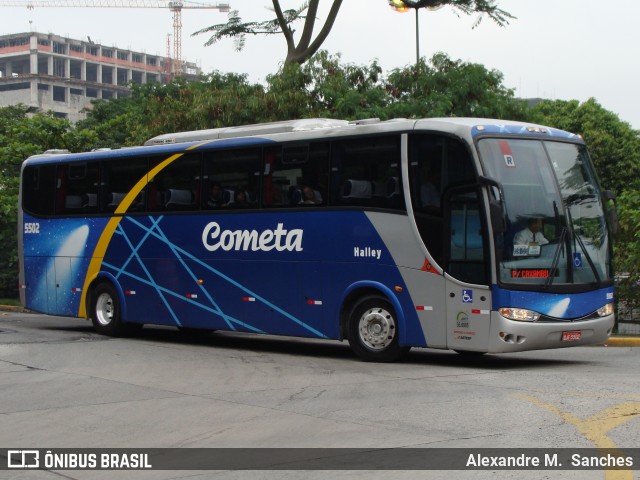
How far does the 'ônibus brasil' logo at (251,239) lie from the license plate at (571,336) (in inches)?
178

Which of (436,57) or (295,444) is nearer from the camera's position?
(295,444)

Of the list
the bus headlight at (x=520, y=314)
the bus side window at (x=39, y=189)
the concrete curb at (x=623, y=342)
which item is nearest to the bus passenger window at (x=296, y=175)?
the bus headlight at (x=520, y=314)

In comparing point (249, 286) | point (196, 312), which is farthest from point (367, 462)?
point (196, 312)

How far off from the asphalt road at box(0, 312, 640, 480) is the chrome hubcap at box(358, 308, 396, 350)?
39 cm

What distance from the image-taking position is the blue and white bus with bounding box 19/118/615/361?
14328mm

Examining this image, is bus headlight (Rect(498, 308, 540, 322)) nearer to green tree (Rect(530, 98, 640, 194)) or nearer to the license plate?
the license plate

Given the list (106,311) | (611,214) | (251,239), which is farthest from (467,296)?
(106,311)

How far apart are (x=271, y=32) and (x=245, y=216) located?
1457 centimetres

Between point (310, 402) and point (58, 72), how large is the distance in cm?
18227

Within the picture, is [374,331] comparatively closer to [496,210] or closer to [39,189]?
[496,210]

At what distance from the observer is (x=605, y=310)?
15.1 metres

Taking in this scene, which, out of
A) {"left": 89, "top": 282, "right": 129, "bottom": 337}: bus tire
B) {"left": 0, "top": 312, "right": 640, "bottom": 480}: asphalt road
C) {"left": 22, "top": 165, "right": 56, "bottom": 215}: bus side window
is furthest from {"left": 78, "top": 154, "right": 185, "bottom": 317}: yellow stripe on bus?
{"left": 0, "top": 312, "right": 640, "bottom": 480}: asphalt road

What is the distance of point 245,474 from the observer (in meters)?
7.80

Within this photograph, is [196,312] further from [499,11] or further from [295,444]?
[499,11]
